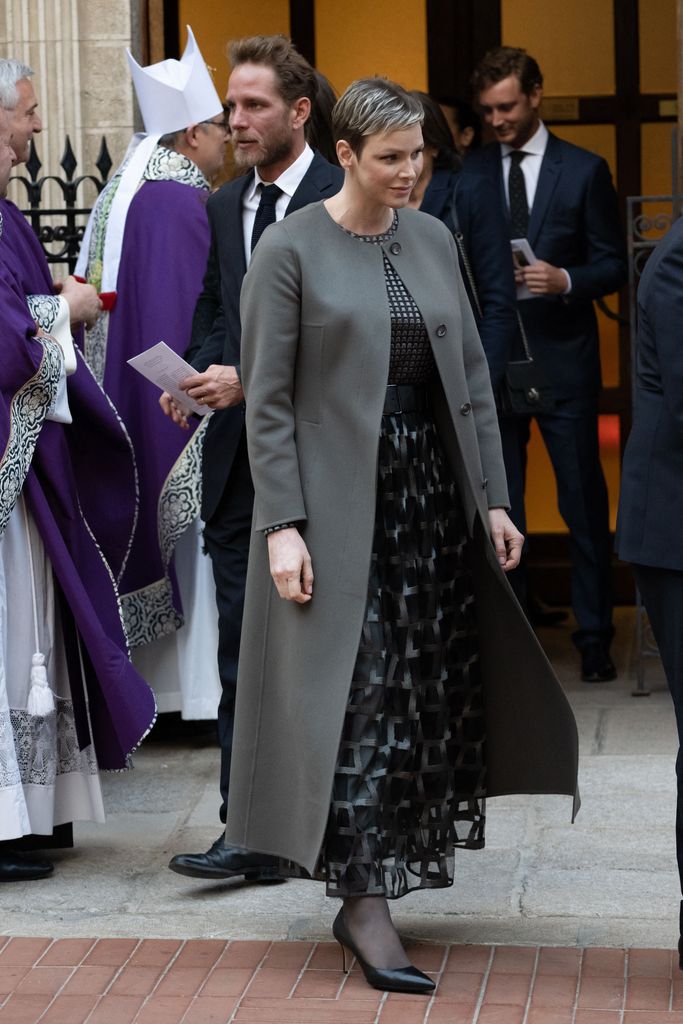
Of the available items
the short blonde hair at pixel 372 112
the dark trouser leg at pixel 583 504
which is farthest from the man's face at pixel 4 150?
→ the dark trouser leg at pixel 583 504

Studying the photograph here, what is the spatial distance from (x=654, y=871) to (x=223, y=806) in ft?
3.72

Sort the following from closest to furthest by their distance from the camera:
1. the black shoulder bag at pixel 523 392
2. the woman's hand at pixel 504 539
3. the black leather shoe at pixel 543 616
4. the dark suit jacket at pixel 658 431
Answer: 1. the dark suit jacket at pixel 658 431
2. the woman's hand at pixel 504 539
3. the black shoulder bag at pixel 523 392
4. the black leather shoe at pixel 543 616

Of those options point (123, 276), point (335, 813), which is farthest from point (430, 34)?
point (335, 813)

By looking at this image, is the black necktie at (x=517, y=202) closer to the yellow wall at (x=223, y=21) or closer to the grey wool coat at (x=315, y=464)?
the yellow wall at (x=223, y=21)

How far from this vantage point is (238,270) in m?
5.00

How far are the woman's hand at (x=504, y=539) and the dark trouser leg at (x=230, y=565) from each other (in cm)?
80

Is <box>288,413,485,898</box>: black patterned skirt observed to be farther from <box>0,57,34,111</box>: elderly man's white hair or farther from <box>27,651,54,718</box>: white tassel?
<box>0,57,34,111</box>: elderly man's white hair

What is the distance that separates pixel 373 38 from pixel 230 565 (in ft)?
13.9

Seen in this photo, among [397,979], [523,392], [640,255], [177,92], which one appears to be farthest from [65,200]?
[397,979]

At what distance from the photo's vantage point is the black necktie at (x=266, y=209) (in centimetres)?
494

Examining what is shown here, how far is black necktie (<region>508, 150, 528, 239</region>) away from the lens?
281 inches

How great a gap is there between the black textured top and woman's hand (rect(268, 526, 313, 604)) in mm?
423

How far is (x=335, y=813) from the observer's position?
4.14 m

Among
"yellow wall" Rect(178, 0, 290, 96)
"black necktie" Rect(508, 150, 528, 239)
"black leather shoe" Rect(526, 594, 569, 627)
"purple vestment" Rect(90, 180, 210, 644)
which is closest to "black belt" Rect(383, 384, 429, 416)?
"purple vestment" Rect(90, 180, 210, 644)
